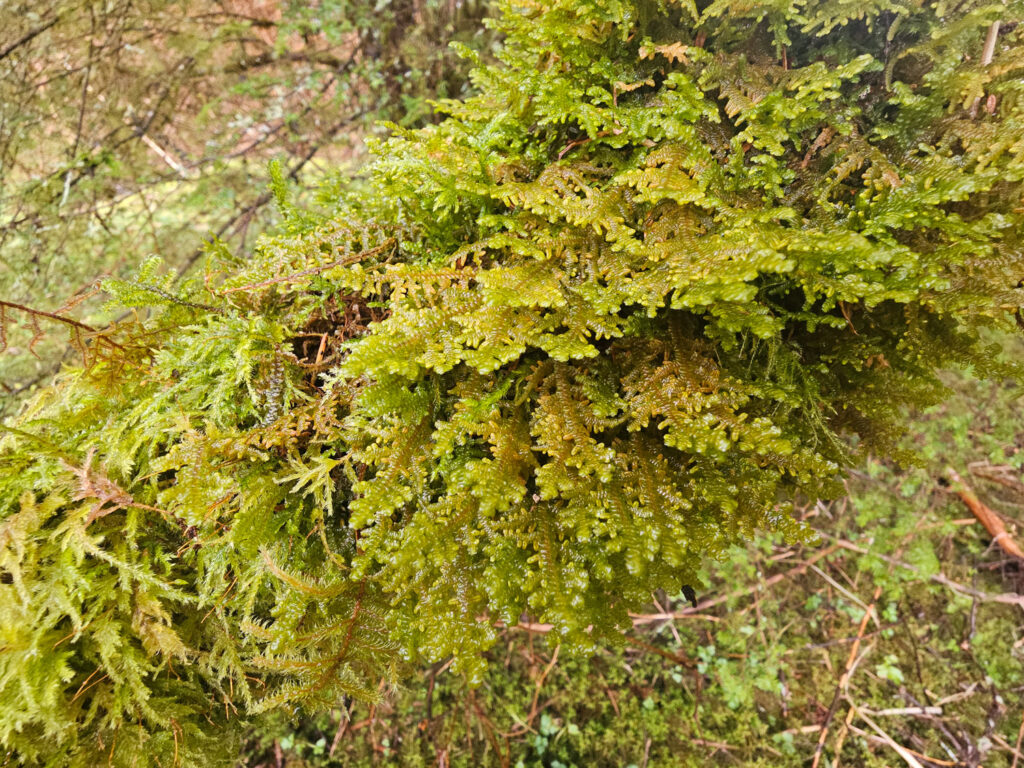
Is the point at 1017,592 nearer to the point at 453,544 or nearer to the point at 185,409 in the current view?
the point at 453,544

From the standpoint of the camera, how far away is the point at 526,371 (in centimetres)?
124

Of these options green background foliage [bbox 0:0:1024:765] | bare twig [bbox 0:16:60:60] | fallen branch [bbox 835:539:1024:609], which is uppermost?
bare twig [bbox 0:16:60:60]

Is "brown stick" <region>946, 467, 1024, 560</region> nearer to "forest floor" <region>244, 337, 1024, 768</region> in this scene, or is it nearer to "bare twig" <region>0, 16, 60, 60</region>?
"forest floor" <region>244, 337, 1024, 768</region>

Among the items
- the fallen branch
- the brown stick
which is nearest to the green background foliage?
the fallen branch

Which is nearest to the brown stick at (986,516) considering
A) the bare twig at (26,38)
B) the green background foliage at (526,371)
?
the green background foliage at (526,371)

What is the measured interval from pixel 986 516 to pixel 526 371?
3.14 meters

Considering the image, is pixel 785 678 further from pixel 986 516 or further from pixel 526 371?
pixel 526 371

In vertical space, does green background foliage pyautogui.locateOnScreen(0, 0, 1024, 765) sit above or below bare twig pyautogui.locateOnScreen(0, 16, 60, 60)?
below

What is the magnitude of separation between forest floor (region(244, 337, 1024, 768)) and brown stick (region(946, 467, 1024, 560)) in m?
0.02

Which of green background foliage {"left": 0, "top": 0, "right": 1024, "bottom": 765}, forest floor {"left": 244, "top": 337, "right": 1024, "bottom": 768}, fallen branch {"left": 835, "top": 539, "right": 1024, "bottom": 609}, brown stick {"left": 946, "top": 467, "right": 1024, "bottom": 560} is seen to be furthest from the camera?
brown stick {"left": 946, "top": 467, "right": 1024, "bottom": 560}

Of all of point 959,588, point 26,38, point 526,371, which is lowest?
point 959,588

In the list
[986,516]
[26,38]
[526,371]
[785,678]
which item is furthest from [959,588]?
[26,38]

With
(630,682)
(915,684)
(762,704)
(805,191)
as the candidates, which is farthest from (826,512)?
(805,191)

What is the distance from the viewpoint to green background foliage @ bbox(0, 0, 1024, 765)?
1078 millimetres
